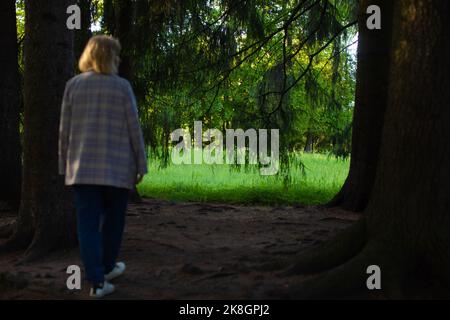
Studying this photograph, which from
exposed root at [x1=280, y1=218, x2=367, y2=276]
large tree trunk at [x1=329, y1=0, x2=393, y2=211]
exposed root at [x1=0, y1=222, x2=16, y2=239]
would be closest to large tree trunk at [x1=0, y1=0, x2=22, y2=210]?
exposed root at [x1=0, y1=222, x2=16, y2=239]

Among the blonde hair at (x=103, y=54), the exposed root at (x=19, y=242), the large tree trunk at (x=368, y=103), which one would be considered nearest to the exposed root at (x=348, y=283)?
the blonde hair at (x=103, y=54)

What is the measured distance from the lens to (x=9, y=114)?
8.73 m

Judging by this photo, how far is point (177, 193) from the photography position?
12.7 m

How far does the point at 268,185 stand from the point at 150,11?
5.66 m

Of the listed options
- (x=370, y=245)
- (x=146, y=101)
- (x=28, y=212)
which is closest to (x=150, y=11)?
(x=146, y=101)

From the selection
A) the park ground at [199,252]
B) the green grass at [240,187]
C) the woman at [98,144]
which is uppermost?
the woman at [98,144]

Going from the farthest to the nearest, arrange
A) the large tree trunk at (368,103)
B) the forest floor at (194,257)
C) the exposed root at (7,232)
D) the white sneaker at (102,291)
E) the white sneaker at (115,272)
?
the large tree trunk at (368,103), the exposed root at (7,232), the white sneaker at (115,272), the forest floor at (194,257), the white sneaker at (102,291)

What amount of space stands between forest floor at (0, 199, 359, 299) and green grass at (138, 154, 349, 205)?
2899 millimetres

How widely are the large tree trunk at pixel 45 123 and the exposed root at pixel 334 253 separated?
93.8 inches

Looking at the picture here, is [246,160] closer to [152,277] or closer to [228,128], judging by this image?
[228,128]

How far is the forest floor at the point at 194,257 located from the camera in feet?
14.8

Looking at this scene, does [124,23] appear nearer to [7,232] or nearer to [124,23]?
[124,23]

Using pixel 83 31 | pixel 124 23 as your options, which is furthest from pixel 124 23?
pixel 83 31

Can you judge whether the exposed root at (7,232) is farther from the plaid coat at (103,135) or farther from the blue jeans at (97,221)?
the plaid coat at (103,135)
